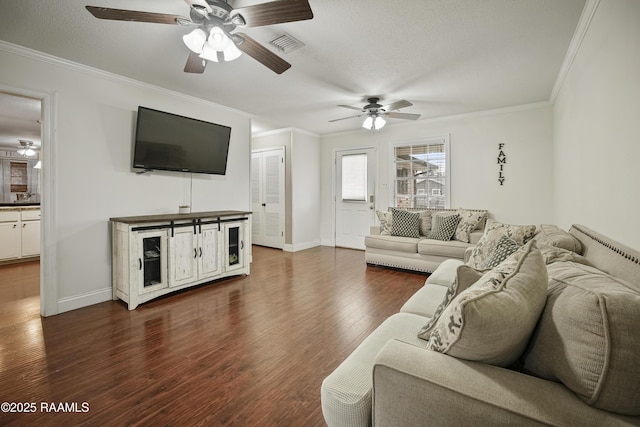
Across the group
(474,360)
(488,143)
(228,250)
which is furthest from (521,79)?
(228,250)

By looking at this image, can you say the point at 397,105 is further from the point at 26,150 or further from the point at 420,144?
the point at 26,150

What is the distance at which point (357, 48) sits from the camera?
2.69 m

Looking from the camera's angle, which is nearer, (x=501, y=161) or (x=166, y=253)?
(x=166, y=253)

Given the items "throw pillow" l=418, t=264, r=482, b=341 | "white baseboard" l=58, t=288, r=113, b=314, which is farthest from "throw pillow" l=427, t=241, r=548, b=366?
"white baseboard" l=58, t=288, r=113, b=314

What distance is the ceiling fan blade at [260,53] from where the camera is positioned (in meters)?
2.11

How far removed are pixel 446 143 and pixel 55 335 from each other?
5636 mm

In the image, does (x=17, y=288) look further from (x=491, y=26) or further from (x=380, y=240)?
(x=491, y=26)

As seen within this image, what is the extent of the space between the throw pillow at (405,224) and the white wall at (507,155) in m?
0.91

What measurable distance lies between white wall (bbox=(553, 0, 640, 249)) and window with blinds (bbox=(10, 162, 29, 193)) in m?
11.0

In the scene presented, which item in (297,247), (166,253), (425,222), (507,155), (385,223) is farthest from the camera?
(297,247)

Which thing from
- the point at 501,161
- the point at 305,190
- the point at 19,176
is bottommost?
the point at 305,190

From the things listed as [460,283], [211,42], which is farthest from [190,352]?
[211,42]

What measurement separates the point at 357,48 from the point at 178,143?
2.41m

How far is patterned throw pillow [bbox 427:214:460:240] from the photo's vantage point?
14.3 ft
